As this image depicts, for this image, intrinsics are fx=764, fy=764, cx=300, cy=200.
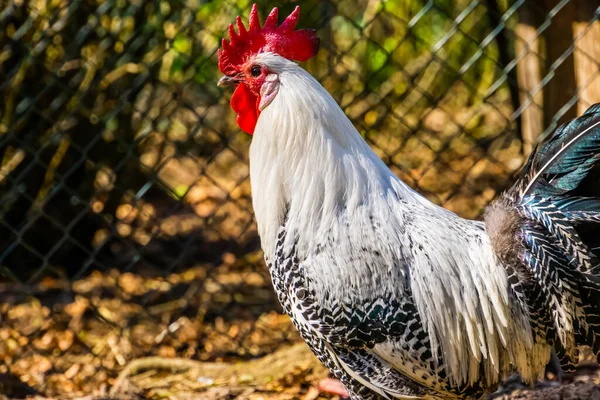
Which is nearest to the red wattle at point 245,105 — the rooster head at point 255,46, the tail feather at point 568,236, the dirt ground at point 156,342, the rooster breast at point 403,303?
the rooster head at point 255,46

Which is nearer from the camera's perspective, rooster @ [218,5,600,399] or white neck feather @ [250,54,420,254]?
rooster @ [218,5,600,399]

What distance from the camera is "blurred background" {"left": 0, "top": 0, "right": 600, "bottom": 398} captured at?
151 inches

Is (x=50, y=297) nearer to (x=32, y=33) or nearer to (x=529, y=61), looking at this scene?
(x=32, y=33)

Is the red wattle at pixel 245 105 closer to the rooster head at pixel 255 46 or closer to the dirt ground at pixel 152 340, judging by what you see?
the rooster head at pixel 255 46

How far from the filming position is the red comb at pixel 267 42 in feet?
9.21

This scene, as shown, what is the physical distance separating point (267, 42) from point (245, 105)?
0.25 metres

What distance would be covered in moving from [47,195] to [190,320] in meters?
1.12

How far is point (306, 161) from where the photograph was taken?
106 inches

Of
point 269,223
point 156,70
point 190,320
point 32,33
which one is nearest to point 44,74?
point 32,33

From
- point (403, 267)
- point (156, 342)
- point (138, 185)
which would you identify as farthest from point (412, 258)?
point (138, 185)

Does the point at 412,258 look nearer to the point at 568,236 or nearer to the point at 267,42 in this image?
the point at 568,236

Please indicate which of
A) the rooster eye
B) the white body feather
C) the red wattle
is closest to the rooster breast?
the white body feather

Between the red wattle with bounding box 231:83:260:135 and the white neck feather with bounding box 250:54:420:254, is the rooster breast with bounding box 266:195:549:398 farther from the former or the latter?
the red wattle with bounding box 231:83:260:135

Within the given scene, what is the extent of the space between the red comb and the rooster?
65mm
